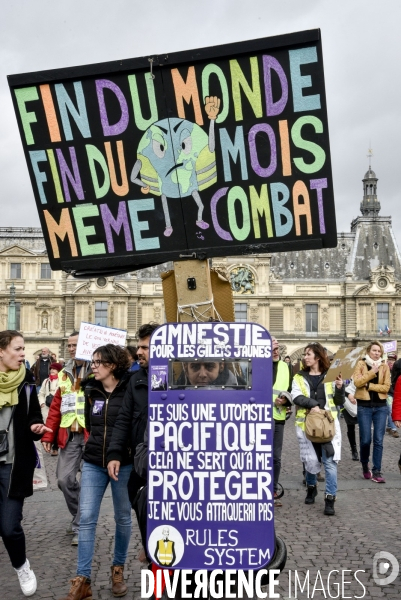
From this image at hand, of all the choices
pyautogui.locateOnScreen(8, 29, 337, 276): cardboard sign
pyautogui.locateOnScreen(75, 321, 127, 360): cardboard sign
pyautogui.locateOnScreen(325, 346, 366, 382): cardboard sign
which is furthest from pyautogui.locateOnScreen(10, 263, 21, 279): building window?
pyautogui.locateOnScreen(8, 29, 337, 276): cardboard sign

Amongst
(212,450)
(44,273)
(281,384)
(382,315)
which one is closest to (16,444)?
(212,450)

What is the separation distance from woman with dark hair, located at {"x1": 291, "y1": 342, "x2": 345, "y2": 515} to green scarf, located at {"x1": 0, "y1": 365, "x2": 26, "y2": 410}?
390cm

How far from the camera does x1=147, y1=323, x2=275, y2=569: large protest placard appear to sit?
3.47 metres

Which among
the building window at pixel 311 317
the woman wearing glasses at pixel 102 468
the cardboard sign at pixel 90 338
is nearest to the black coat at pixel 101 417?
the woman wearing glasses at pixel 102 468

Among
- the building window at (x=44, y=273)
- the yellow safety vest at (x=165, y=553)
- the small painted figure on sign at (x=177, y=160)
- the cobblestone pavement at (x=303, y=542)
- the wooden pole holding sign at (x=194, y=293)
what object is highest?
the building window at (x=44, y=273)

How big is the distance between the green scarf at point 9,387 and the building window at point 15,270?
162ft

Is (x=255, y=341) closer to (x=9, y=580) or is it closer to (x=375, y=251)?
(x=9, y=580)

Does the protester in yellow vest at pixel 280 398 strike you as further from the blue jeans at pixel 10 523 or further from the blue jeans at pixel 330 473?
the blue jeans at pixel 10 523

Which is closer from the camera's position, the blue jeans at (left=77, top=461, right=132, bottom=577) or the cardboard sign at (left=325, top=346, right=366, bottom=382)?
the blue jeans at (left=77, top=461, right=132, bottom=577)

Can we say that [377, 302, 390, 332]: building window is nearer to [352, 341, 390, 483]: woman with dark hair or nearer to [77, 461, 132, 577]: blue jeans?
[352, 341, 390, 483]: woman with dark hair

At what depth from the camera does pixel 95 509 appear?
16.1ft

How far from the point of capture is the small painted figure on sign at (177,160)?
3.99 m

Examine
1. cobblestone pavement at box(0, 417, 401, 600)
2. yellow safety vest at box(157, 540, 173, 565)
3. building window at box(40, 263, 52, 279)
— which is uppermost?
building window at box(40, 263, 52, 279)

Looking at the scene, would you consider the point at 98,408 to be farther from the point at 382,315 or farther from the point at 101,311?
the point at 382,315
